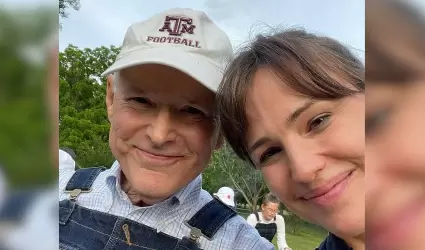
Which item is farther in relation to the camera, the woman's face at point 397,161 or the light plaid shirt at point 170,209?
the light plaid shirt at point 170,209

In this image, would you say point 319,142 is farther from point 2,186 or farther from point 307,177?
point 2,186

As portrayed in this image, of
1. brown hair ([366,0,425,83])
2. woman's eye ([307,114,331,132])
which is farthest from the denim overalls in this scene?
brown hair ([366,0,425,83])

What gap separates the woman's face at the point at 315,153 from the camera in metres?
0.71

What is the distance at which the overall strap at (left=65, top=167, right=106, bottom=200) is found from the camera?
0.83m

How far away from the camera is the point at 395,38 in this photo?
0.63 meters

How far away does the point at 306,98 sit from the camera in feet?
2.36

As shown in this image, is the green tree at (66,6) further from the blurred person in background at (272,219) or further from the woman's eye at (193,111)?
the blurred person in background at (272,219)

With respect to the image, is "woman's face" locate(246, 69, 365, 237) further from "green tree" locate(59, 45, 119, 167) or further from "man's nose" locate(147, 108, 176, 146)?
"green tree" locate(59, 45, 119, 167)

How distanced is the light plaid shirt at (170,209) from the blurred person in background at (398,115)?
24 cm

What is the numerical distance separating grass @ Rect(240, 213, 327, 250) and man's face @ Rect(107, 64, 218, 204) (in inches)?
7.3

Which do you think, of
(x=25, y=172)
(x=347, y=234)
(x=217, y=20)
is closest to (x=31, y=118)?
(x=25, y=172)

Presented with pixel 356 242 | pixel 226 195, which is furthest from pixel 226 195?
pixel 356 242

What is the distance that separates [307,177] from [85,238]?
408mm

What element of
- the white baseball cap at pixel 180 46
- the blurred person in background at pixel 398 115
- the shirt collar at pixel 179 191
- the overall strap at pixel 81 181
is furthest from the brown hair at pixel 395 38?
the overall strap at pixel 81 181
